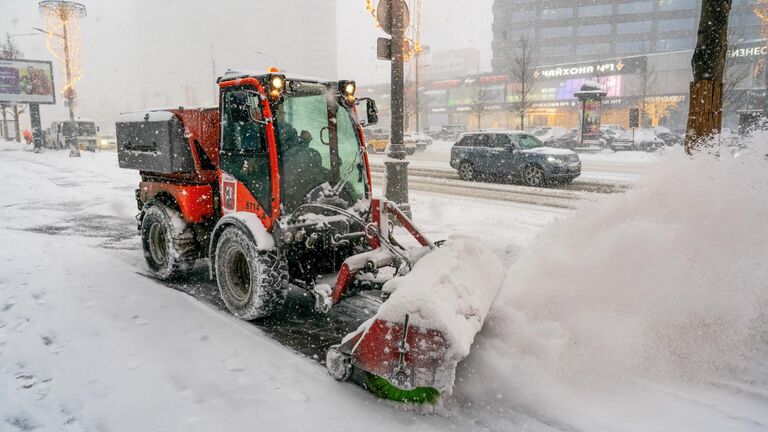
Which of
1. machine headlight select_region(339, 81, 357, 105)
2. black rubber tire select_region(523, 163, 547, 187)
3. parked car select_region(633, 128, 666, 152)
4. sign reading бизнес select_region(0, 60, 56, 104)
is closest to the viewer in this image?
machine headlight select_region(339, 81, 357, 105)

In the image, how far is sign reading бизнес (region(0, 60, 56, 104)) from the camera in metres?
35.8

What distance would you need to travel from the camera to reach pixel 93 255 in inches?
303

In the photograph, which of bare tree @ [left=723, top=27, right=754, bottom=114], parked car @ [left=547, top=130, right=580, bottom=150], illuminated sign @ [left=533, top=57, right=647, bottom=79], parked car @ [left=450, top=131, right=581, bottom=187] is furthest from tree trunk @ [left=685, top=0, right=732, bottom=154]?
illuminated sign @ [left=533, top=57, right=647, bottom=79]

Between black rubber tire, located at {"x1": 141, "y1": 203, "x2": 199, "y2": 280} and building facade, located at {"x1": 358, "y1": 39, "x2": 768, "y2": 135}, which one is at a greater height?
building facade, located at {"x1": 358, "y1": 39, "x2": 768, "y2": 135}

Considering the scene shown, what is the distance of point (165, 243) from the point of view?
21.1 feet

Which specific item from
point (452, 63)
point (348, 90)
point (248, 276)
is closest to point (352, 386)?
point (248, 276)

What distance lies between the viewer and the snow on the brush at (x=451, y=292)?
3.28m

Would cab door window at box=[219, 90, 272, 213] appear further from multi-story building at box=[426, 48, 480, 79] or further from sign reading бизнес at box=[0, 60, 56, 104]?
multi-story building at box=[426, 48, 480, 79]

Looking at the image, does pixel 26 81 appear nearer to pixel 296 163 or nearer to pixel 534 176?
pixel 534 176

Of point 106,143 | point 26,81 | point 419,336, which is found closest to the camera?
point 419,336

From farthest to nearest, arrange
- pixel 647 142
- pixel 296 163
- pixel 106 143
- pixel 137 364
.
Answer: pixel 106 143 → pixel 647 142 → pixel 296 163 → pixel 137 364

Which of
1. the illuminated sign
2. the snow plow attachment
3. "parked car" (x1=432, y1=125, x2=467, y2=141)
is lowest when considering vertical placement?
the snow plow attachment

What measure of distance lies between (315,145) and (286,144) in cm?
35

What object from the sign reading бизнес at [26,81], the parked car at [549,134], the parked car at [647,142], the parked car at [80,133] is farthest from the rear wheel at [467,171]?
the sign reading бизнес at [26,81]
